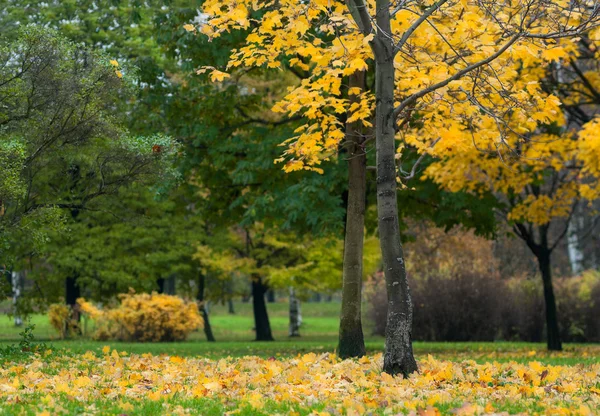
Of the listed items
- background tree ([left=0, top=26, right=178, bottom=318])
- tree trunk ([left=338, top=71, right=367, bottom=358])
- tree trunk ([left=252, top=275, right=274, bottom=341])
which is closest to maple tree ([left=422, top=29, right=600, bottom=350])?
tree trunk ([left=338, top=71, right=367, bottom=358])

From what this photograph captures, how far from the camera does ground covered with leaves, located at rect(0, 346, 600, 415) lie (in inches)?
213

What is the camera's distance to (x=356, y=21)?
814 cm

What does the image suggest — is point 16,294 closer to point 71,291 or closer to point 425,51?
point 71,291

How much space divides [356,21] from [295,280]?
16670mm

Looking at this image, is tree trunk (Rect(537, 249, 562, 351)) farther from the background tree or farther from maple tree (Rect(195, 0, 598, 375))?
the background tree

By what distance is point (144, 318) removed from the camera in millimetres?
22094

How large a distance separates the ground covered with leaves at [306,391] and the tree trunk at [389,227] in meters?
0.33

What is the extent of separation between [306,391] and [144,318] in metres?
16.5

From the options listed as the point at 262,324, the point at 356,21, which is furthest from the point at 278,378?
the point at 262,324

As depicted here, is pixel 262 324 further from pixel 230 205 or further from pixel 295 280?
pixel 230 205

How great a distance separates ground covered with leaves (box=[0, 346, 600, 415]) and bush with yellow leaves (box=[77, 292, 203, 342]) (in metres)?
13.3

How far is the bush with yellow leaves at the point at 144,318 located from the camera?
71.9 ft

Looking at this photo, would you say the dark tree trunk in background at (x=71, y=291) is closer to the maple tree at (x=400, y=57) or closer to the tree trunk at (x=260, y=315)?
the tree trunk at (x=260, y=315)

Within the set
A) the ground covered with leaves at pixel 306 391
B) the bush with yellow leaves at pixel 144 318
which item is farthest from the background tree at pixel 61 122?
the bush with yellow leaves at pixel 144 318
